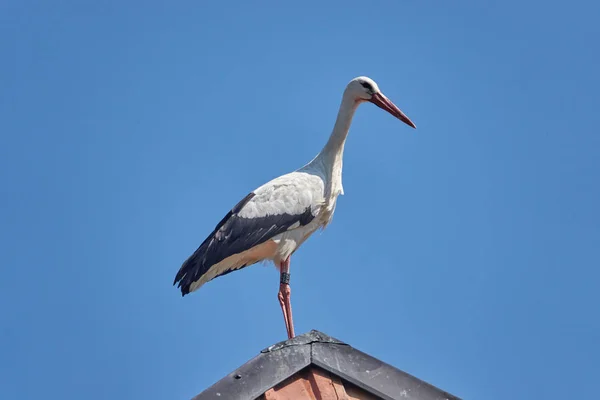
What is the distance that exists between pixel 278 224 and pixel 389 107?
1.81 metres

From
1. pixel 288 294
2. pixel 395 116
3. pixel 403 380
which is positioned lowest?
pixel 403 380

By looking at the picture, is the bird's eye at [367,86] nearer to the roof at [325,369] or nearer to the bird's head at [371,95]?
the bird's head at [371,95]

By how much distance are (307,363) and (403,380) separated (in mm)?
467

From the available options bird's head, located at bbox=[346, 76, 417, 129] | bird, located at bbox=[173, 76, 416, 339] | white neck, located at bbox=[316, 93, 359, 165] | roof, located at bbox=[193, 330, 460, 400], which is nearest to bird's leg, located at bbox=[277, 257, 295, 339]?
bird, located at bbox=[173, 76, 416, 339]

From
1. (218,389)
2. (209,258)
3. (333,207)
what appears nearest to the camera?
(218,389)

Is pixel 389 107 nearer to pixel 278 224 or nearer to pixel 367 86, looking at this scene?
pixel 367 86

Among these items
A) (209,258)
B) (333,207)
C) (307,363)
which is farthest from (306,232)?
(307,363)

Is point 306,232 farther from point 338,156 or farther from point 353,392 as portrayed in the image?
point 353,392

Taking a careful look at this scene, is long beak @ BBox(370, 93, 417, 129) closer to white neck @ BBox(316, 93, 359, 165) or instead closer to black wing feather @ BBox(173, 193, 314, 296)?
white neck @ BBox(316, 93, 359, 165)

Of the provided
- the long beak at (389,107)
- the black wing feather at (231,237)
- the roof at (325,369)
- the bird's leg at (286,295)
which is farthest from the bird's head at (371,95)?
the roof at (325,369)

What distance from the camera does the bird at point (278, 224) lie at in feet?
29.9

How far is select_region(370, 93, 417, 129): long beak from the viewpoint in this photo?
1016cm

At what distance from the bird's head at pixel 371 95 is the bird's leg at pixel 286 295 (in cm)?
185

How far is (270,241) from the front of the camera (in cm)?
935
